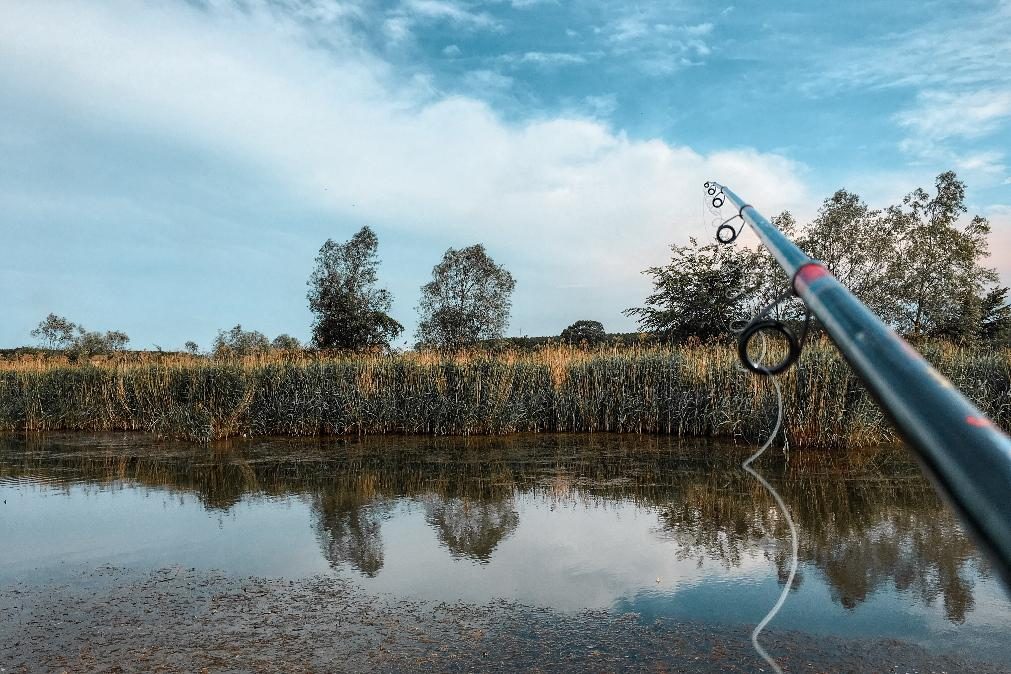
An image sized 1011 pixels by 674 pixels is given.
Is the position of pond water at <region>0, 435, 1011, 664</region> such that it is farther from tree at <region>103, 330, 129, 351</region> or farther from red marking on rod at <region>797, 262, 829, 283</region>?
tree at <region>103, 330, 129, 351</region>

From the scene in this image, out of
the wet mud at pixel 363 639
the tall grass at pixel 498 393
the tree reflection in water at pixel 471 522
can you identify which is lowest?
the wet mud at pixel 363 639

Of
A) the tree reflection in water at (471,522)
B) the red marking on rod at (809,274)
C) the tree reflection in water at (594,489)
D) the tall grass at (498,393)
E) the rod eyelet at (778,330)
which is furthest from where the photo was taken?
the tall grass at (498,393)

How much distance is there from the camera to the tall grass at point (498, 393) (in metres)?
13.3

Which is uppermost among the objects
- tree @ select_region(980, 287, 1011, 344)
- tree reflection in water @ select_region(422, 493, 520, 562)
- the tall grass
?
tree @ select_region(980, 287, 1011, 344)

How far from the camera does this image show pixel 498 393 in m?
14.7

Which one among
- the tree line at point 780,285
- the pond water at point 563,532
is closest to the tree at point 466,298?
the tree line at point 780,285

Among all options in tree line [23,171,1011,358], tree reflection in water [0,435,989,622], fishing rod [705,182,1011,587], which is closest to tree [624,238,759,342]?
tree line [23,171,1011,358]

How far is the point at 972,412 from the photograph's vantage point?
0.84m

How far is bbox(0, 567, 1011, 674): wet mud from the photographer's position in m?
3.65

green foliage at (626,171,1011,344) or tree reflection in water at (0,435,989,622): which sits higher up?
green foliage at (626,171,1011,344)

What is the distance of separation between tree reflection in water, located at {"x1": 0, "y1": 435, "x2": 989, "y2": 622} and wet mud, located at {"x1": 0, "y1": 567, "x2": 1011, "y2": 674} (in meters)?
0.83

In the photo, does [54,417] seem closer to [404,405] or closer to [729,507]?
[404,405]

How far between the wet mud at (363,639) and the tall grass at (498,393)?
9.05m

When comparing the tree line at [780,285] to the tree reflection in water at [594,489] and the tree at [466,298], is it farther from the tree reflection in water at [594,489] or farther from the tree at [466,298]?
the tree reflection in water at [594,489]
